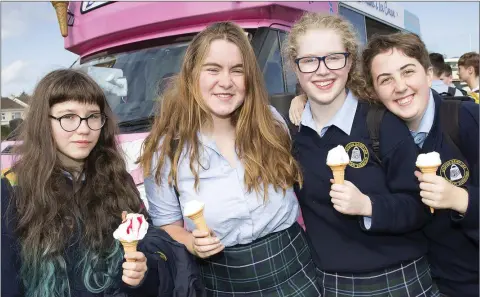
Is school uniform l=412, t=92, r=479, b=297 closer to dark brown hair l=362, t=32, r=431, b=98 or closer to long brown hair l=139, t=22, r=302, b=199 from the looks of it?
dark brown hair l=362, t=32, r=431, b=98

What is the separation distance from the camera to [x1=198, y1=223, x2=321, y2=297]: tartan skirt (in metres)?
2.59

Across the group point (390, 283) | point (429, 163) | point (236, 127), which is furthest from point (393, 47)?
point (390, 283)

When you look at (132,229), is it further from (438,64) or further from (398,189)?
(438,64)

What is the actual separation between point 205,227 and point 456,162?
1.27 m

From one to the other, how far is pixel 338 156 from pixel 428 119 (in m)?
0.57

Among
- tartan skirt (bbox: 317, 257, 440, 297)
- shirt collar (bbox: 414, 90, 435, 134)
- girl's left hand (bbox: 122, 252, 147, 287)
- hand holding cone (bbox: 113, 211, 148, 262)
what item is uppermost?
shirt collar (bbox: 414, 90, 435, 134)

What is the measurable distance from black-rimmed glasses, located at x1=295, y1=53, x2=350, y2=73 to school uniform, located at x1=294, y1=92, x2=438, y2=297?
0.76 feet

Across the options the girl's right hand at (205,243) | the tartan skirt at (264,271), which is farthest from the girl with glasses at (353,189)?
the girl's right hand at (205,243)

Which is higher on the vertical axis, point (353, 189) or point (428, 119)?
point (428, 119)

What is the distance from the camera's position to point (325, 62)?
2.58 metres

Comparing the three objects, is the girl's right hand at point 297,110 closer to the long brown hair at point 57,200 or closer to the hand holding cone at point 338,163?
the hand holding cone at point 338,163

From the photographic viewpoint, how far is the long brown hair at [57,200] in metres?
2.22

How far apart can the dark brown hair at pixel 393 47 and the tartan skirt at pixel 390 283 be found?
0.95m

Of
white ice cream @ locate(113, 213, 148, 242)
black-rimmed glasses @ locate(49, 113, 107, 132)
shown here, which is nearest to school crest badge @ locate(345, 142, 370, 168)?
white ice cream @ locate(113, 213, 148, 242)
